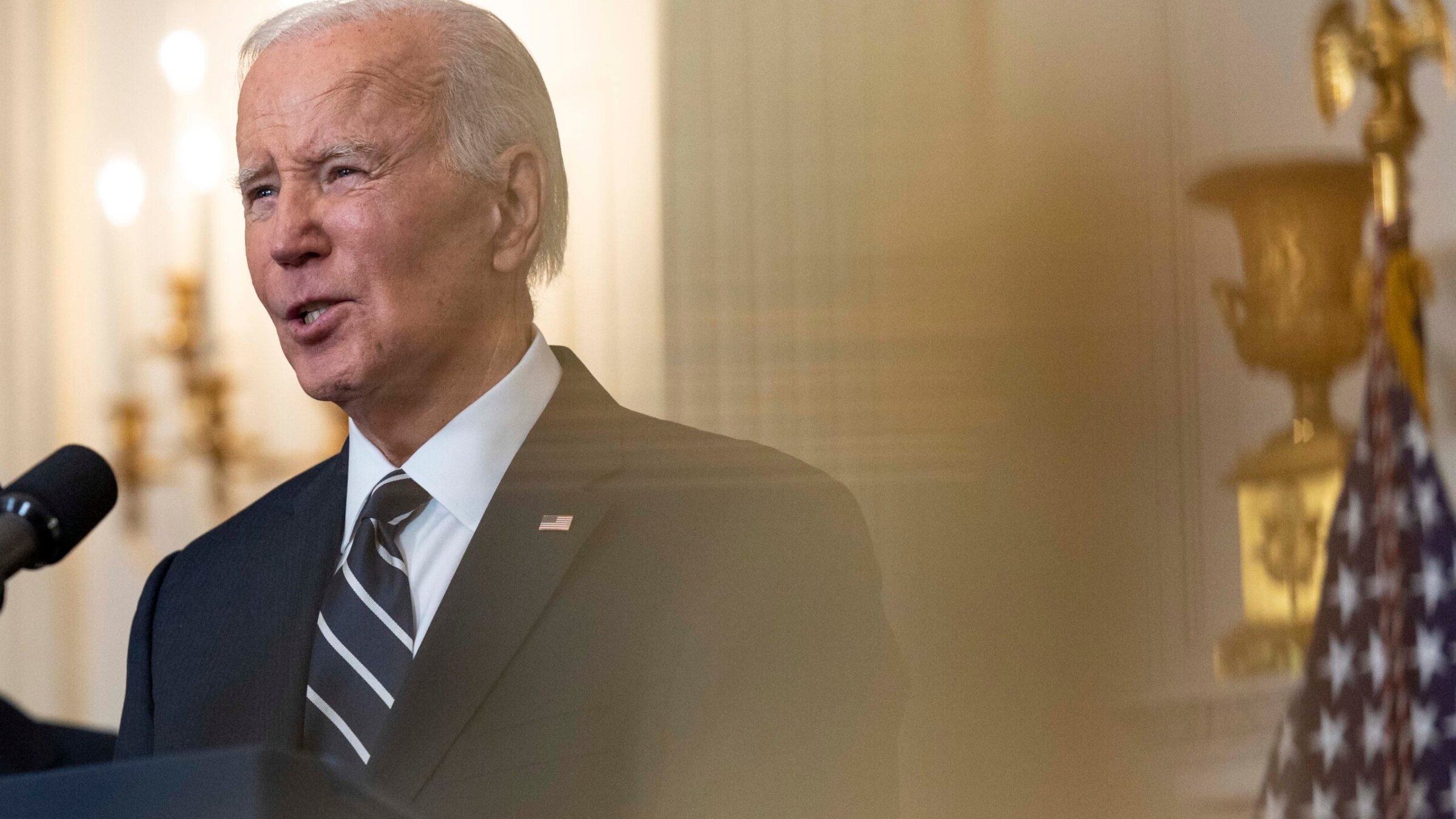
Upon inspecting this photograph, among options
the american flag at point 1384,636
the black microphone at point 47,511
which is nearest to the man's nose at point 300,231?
the black microphone at point 47,511

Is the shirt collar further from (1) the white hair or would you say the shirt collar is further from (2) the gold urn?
(2) the gold urn

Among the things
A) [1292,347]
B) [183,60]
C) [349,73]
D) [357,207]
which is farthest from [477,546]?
[183,60]

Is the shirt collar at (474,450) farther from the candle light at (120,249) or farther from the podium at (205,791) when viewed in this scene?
the candle light at (120,249)

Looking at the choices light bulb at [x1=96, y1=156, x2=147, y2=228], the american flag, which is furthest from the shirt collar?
light bulb at [x1=96, y1=156, x2=147, y2=228]

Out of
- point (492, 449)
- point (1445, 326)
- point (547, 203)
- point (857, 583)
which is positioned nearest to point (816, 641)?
point (857, 583)

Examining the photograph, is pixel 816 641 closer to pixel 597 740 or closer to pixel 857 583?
pixel 857 583

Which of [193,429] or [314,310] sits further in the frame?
[193,429]

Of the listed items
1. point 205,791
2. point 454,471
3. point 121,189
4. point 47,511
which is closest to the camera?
point 205,791

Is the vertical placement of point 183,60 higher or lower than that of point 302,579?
higher

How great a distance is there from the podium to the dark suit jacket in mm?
343

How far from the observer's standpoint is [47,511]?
3.04ft

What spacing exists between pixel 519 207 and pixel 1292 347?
68cm

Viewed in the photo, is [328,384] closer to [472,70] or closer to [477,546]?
[477,546]

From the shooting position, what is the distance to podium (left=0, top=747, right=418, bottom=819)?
1.98 feet
